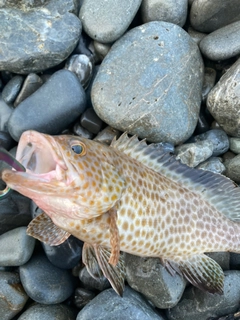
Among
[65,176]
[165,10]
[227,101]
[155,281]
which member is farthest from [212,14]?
[155,281]

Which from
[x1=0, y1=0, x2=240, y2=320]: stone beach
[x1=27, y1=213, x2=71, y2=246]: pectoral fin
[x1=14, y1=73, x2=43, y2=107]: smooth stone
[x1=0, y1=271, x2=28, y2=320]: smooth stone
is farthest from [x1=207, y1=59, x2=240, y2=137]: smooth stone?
[x1=0, y1=271, x2=28, y2=320]: smooth stone

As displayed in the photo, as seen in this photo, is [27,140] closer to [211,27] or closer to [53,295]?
[53,295]

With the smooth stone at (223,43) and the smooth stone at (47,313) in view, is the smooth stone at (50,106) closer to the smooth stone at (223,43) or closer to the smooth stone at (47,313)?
the smooth stone at (223,43)

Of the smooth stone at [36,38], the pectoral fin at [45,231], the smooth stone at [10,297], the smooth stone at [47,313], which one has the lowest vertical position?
the smooth stone at [10,297]

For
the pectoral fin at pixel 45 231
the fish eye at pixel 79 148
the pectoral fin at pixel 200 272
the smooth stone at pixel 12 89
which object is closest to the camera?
the fish eye at pixel 79 148

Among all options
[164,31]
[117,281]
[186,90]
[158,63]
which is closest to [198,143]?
[186,90]

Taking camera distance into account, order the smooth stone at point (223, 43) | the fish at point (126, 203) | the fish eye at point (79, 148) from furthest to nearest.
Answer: the smooth stone at point (223, 43) < the fish eye at point (79, 148) < the fish at point (126, 203)

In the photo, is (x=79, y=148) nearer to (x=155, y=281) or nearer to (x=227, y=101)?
(x=155, y=281)

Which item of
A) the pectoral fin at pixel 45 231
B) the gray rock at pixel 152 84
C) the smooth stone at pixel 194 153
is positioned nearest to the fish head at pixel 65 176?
the pectoral fin at pixel 45 231
